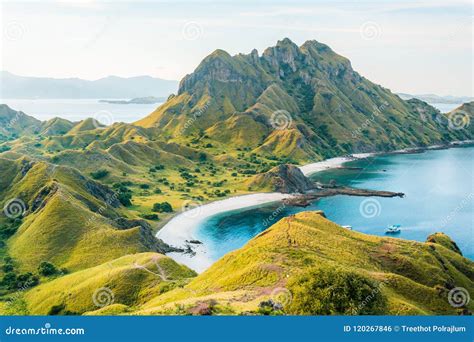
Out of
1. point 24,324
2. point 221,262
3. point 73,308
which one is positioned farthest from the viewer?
point 73,308

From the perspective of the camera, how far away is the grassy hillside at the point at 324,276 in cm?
4388

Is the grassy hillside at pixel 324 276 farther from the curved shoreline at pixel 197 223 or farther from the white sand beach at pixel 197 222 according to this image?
the curved shoreline at pixel 197 223

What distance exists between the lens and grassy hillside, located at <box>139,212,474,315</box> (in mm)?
43875

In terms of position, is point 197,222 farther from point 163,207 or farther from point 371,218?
point 371,218

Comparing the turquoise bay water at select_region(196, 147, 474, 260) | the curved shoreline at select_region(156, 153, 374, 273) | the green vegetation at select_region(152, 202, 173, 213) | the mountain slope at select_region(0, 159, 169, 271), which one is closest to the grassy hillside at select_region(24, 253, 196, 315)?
the mountain slope at select_region(0, 159, 169, 271)

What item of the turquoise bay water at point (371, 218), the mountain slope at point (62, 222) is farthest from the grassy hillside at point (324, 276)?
the turquoise bay water at point (371, 218)

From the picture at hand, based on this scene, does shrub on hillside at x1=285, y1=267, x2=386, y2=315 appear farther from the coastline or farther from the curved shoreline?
the curved shoreline

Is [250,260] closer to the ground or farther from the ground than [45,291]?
farther from the ground

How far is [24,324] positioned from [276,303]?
24361mm

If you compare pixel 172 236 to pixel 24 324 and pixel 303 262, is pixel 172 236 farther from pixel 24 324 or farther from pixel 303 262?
pixel 24 324

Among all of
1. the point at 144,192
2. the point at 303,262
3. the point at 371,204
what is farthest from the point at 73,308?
the point at 371,204

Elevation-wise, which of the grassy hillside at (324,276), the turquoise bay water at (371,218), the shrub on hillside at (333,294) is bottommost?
the turquoise bay water at (371,218)

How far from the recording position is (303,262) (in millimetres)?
59594

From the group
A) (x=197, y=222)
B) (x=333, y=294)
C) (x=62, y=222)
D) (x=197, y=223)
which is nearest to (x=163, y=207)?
(x=197, y=222)
